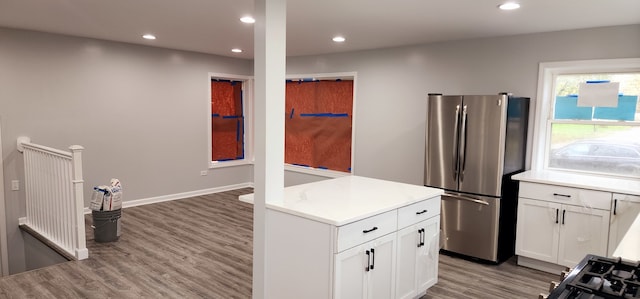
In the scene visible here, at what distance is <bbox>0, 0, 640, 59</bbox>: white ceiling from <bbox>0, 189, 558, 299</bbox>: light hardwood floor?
230cm

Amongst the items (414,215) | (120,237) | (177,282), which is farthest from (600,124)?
(120,237)

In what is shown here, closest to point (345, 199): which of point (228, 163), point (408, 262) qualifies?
point (408, 262)

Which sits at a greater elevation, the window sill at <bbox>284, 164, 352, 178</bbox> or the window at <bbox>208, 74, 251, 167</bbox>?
the window at <bbox>208, 74, 251, 167</bbox>

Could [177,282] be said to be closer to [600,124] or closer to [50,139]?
[50,139]

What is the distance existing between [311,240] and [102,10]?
9.47 ft

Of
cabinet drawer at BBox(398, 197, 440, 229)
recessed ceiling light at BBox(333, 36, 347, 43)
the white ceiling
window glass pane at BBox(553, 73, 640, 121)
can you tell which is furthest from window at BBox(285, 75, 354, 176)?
cabinet drawer at BBox(398, 197, 440, 229)

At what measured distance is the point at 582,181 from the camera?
3766 millimetres

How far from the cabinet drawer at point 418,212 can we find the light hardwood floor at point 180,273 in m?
0.74

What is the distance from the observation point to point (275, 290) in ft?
8.98

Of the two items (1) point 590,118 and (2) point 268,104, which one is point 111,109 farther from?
(1) point 590,118

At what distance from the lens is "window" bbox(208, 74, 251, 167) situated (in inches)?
274

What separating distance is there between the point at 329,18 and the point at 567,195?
2670mm

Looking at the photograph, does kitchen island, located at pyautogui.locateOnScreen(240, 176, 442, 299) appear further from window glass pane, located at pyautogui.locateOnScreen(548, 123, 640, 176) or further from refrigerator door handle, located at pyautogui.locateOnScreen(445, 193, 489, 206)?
window glass pane, located at pyautogui.locateOnScreen(548, 123, 640, 176)

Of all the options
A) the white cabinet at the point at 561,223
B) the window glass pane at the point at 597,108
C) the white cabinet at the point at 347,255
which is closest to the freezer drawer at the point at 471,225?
the white cabinet at the point at 561,223
